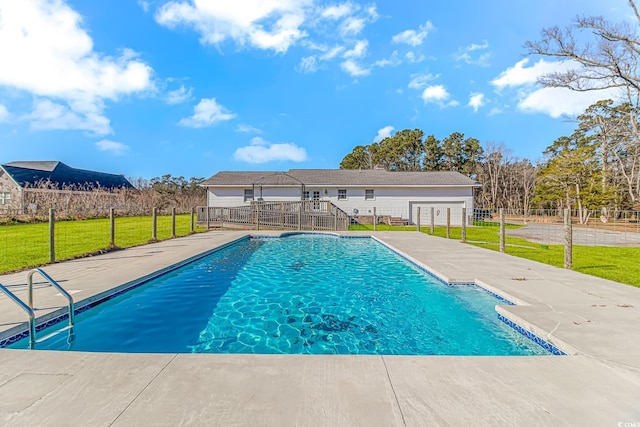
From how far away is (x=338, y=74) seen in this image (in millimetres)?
19469

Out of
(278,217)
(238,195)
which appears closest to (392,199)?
(278,217)

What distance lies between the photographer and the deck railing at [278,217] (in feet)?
57.3

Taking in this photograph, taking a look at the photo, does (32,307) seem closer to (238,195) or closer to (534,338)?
(534,338)

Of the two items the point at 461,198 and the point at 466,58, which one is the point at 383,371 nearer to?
the point at 466,58

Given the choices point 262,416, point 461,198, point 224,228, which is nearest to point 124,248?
point 224,228

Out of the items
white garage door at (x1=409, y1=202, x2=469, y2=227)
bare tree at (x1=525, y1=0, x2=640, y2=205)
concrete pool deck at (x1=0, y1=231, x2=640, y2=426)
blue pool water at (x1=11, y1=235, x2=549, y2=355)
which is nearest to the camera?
concrete pool deck at (x1=0, y1=231, x2=640, y2=426)

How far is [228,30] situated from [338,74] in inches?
317

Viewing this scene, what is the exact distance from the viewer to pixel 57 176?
32.3 metres

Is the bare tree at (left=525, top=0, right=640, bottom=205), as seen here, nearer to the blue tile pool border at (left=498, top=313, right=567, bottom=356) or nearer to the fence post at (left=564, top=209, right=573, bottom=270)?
the fence post at (left=564, top=209, right=573, bottom=270)

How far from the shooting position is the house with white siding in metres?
22.2

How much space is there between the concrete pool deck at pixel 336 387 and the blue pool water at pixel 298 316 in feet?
2.53

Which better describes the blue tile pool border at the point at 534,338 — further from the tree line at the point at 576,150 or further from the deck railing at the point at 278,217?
the tree line at the point at 576,150

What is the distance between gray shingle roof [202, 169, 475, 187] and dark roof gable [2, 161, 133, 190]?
49.6 ft

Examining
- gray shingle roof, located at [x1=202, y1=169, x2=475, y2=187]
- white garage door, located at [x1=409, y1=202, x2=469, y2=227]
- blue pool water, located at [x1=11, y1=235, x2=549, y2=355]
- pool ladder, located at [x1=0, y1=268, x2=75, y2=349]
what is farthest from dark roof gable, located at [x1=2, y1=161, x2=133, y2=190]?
pool ladder, located at [x1=0, y1=268, x2=75, y2=349]
